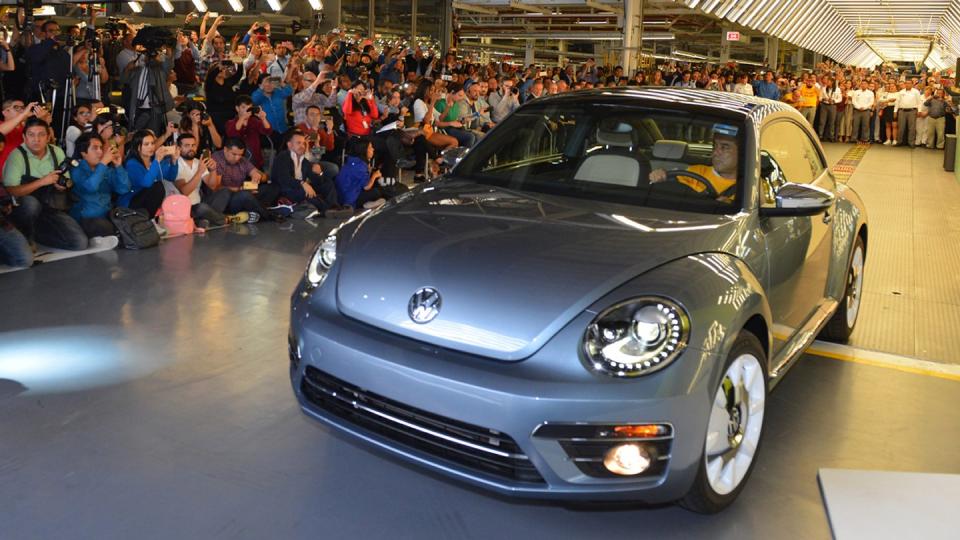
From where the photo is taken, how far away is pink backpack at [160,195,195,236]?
7656mm

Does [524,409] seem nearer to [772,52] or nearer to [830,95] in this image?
[830,95]

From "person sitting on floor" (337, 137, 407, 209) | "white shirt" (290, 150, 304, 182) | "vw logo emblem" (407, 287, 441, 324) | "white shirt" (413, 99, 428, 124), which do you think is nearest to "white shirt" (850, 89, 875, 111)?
"white shirt" (413, 99, 428, 124)

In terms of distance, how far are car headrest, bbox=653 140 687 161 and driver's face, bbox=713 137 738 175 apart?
0.13m

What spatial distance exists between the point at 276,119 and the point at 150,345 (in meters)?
6.54

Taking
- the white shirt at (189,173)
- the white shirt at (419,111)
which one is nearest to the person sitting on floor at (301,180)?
the white shirt at (189,173)

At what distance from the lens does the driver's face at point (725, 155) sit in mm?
3652

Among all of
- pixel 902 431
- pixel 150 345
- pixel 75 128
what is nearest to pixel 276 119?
pixel 75 128

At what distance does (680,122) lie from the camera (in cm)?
392

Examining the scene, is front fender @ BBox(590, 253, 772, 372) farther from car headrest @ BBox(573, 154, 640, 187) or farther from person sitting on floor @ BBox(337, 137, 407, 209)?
person sitting on floor @ BBox(337, 137, 407, 209)

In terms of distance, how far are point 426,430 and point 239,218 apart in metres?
6.07

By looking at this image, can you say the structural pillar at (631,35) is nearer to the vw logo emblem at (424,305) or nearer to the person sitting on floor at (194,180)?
the person sitting on floor at (194,180)

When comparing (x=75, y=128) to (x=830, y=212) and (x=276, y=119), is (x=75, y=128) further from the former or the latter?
(x=830, y=212)

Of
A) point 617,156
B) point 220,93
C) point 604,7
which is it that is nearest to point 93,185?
point 220,93

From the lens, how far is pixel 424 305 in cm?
286
